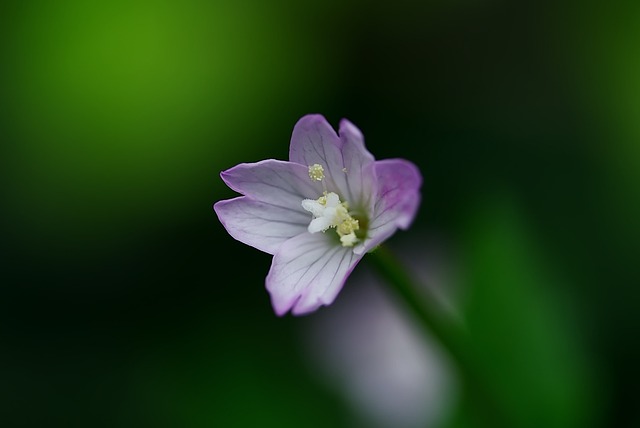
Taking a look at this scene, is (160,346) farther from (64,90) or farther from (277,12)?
(277,12)

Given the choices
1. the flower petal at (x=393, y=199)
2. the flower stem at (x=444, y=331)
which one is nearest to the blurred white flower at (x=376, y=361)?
the flower stem at (x=444, y=331)

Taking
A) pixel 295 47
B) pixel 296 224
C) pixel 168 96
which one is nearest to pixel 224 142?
pixel 168 96

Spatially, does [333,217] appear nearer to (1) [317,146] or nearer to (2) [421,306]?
(1) [317,146]

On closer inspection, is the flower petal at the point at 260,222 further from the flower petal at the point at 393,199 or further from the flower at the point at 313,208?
the flower petal at the point at 393,199

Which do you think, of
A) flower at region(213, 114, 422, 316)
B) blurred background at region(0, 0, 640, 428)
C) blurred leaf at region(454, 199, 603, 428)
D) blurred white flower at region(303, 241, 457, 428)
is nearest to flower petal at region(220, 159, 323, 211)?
flower at region(213, 114, 422, 316)

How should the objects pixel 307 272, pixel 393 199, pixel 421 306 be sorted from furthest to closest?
pixel 421 306
pixel 307 272
pixel 393 199

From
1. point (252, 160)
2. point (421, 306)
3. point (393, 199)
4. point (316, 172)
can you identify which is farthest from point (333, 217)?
point (252, 160)
